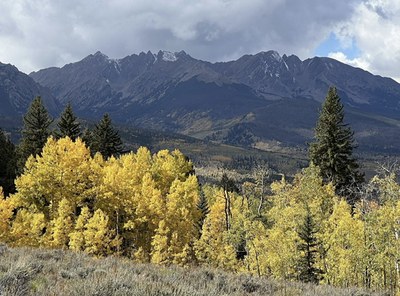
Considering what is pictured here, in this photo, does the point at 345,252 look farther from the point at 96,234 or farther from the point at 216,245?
the point at 216,245

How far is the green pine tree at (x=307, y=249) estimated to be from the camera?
33.7 metres

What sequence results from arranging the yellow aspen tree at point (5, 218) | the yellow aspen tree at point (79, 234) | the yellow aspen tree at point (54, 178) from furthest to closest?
1. the yellow aspen tree at point (54, 178)
2. the yellow aspen tree at point (79, 234)
3. the yellow aspen tree at point (5, 218)

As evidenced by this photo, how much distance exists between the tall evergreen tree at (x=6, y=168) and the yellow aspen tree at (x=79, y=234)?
19.2 metres

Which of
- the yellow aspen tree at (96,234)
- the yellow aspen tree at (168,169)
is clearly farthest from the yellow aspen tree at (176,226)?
the yellow aspen tree at (96,234)

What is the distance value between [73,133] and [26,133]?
234 inches

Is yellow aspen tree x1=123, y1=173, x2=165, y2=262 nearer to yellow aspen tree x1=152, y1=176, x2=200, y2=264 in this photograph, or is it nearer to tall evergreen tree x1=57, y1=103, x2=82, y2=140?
yellow aspen tree x1=152, y1=176, x2=200, y2=264

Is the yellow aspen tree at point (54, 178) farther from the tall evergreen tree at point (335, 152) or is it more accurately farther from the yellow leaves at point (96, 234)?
the tall evergreen tree at point (335, 152)

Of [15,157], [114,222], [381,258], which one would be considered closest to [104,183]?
[114,222]

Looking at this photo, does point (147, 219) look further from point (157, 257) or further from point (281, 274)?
point (281, 274)

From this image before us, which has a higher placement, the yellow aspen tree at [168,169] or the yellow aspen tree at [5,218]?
the yellow aspen tree at [168,169]

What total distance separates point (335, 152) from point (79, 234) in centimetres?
2908

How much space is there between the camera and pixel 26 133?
2074 inches

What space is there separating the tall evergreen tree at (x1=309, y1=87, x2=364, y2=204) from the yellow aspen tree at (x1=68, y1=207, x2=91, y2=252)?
26.1 metres

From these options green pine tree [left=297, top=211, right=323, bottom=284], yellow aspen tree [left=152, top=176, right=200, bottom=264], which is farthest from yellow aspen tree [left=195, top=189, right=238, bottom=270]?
green pine tree [left=297, top=211, right=323, bottom=284]
